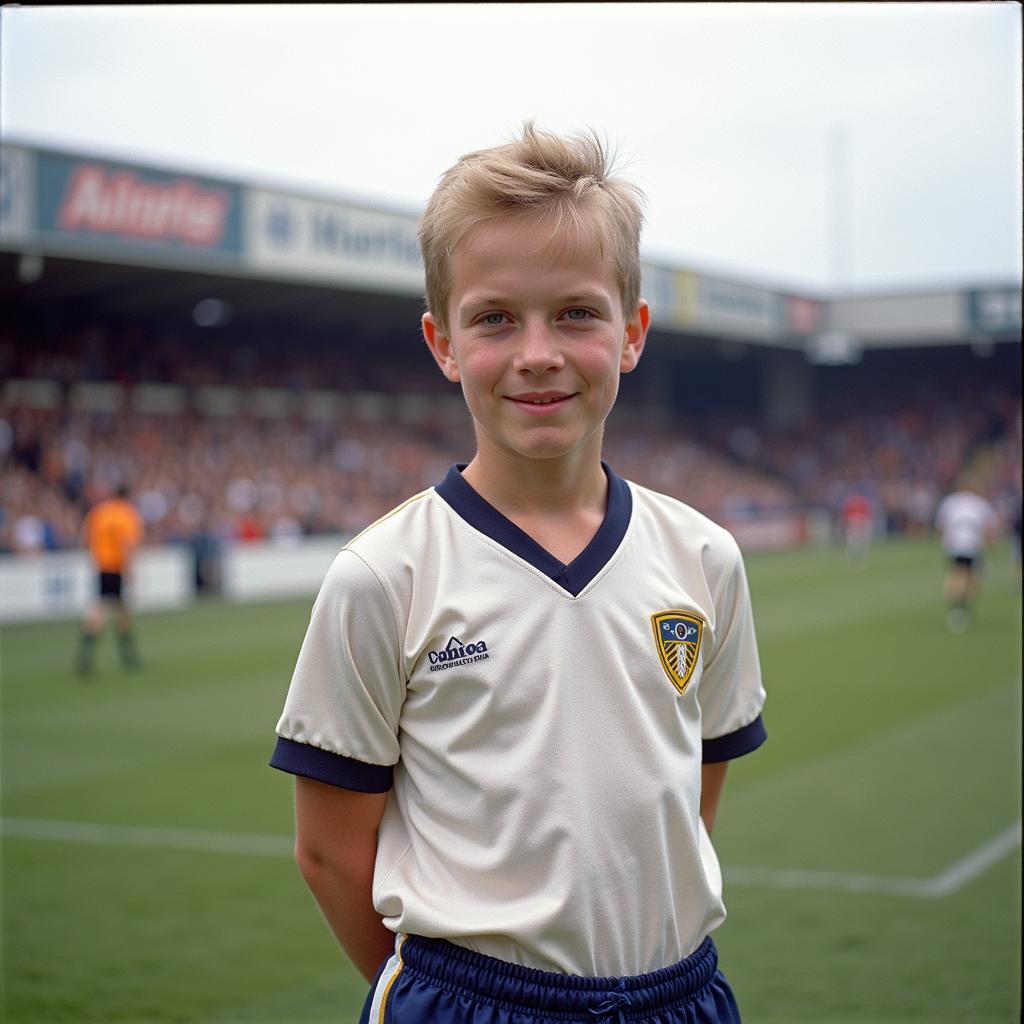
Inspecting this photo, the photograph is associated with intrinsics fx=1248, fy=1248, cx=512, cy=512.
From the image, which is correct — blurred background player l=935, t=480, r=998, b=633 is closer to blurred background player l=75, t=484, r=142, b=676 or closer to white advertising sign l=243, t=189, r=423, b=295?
blurred background player l=75, t=484, r=142, b=676

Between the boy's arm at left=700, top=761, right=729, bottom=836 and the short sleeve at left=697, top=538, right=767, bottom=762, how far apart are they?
1.7 inches

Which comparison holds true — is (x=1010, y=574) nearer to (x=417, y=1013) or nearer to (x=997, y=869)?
(x=997, y=869)

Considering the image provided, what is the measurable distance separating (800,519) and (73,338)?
69.5 feet

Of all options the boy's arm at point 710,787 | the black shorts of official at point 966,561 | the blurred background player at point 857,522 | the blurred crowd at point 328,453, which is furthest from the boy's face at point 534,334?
the blurred background player at point 857,522

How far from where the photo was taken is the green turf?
482 cm

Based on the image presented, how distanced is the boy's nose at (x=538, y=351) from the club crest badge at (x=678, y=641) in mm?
432

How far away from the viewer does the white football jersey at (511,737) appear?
5.99 ft

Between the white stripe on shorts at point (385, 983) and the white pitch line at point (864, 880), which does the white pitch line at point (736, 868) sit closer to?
the white pitch line at point (864, 880)

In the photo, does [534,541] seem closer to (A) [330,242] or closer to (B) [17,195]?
(B) [17,195]

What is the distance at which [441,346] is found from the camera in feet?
6.78

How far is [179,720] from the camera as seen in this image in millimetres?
10281

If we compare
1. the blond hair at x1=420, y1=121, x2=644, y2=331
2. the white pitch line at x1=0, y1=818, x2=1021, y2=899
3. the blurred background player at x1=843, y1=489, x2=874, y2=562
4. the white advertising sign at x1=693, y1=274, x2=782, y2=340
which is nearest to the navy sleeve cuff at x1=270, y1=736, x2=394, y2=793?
the blond hair at x1=420, y1=121, x2=644, y2=331

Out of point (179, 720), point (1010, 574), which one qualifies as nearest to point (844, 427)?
point (1010, 574)

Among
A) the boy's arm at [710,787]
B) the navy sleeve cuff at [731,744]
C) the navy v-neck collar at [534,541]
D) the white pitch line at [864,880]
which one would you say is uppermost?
the navy v-neck collar at [534,541]
